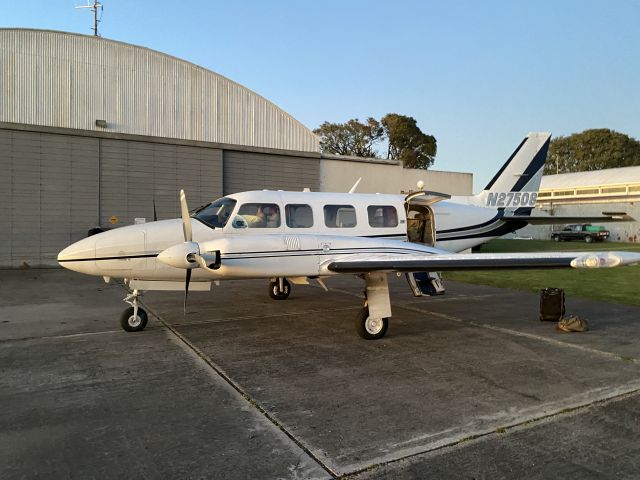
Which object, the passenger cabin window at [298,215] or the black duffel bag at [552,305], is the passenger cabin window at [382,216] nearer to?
the passenger cabin window at [298,215]

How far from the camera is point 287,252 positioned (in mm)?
7082

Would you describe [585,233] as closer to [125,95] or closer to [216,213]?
[125,95]

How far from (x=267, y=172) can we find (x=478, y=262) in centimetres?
1712

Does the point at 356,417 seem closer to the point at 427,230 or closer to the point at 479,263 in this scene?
the point at 479,263

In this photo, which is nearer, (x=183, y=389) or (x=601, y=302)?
(x=183, y=389)

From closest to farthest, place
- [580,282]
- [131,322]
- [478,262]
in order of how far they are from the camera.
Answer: [478,262]
[131,322]
[580,282]

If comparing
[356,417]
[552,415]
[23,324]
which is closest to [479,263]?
[552,415]

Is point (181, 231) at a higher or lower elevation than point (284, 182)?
lower

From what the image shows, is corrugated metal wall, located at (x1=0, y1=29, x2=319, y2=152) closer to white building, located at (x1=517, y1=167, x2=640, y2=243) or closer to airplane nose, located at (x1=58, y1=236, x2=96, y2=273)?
airplane nose, located at (x1=58, y1=236, x2=96, y2=273)

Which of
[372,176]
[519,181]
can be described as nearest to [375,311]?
[519,181]

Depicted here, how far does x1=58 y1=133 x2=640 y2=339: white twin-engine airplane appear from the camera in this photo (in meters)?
6.54

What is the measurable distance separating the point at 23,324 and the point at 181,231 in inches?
150

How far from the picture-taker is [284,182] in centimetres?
2286

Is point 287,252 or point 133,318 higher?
point 287,252
